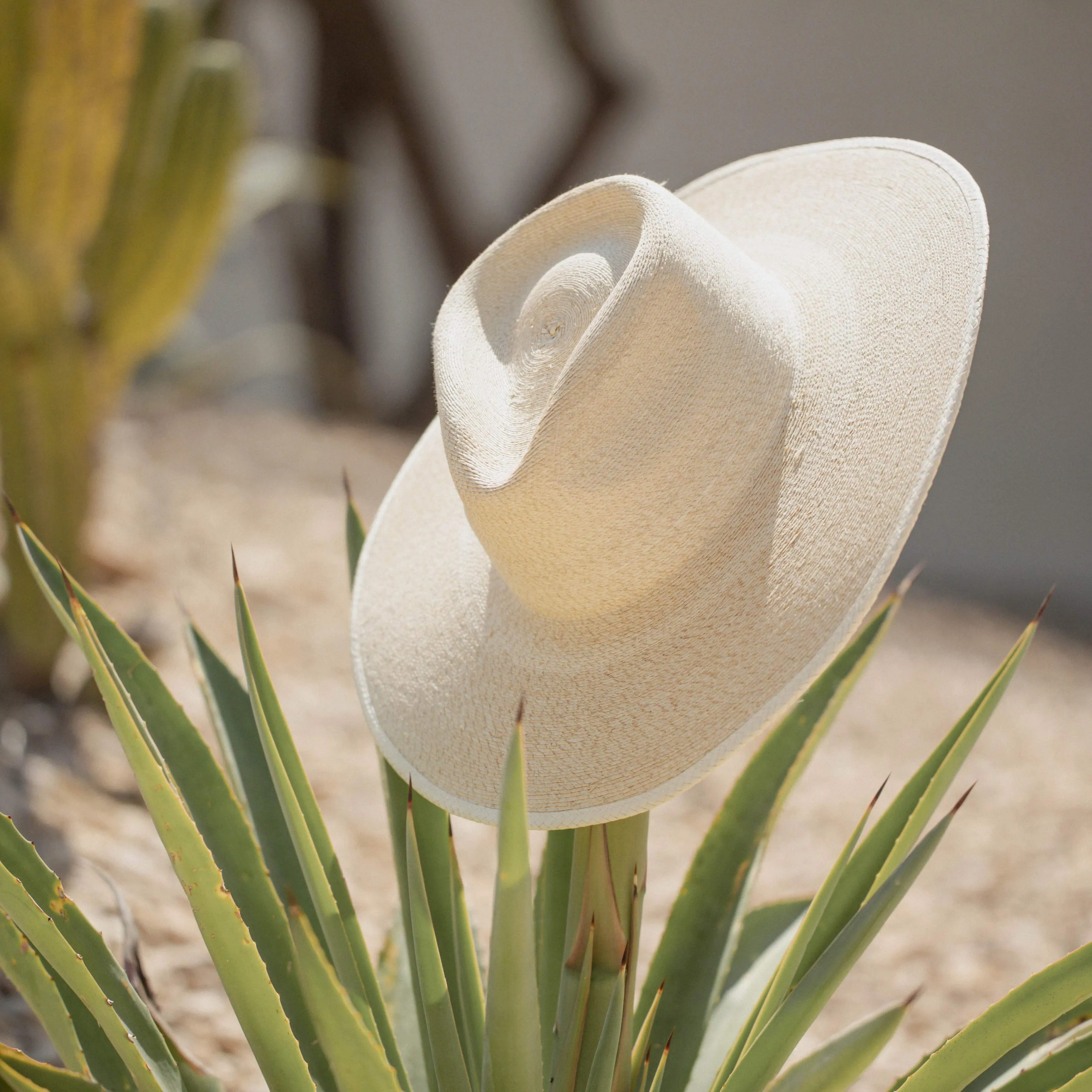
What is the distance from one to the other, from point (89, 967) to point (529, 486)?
1.72 ft

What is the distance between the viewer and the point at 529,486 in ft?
2.39

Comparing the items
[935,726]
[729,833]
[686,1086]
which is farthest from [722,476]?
[935,726]

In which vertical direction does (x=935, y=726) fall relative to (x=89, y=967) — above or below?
above

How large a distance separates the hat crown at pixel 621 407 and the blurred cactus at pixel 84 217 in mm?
1403

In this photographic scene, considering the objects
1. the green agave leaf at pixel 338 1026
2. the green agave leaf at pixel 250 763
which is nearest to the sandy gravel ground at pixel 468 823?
the green agave leaf at pixel 250 763

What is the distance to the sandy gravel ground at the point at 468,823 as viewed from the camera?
163 cm

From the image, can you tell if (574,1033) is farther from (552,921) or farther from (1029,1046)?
(1029,1046)

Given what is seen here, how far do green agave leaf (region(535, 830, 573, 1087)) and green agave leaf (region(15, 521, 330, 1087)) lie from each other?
202 millimetres

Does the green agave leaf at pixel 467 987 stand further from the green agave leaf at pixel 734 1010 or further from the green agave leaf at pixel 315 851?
the green agave leaf at pixel 734 1010

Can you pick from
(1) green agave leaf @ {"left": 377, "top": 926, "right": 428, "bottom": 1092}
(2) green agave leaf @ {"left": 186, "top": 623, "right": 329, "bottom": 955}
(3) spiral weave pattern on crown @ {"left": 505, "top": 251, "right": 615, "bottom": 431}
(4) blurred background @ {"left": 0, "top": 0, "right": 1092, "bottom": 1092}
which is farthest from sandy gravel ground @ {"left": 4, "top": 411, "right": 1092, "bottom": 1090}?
(3) spiral weave pattern on crown @ {"left": 505, "top": 251, "right": 615, "bottom": 431}

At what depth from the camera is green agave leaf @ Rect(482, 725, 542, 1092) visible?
65 centimetres

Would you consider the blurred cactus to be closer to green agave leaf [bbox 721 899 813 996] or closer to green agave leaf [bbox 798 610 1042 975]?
green agave leaf [bbox 721 899 813 996]

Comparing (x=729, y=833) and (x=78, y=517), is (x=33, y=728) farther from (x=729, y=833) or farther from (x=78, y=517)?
(x=729, y=833)

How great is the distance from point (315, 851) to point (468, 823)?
1.26 m
